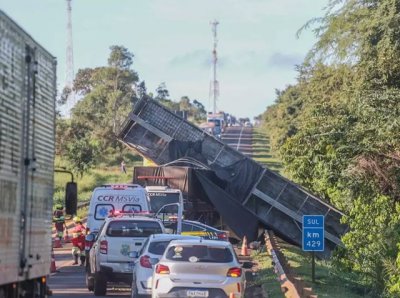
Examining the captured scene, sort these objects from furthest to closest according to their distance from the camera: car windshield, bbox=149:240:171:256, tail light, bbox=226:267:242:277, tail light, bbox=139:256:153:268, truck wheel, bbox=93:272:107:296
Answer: truck wheel, bbox=93:272:107:296 → car windshield, bbox=149:240:171:256 → tail light, bbox=139:256:153:268 → tail light, bbox=226:267:242:277

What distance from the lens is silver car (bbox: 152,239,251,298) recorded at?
1719 cm

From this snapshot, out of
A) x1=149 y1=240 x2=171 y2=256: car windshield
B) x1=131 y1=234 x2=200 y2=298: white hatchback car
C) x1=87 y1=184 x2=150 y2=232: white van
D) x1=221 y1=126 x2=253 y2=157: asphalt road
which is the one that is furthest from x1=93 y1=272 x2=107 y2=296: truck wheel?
x1=221 y1=126 x2=253 y2=157: asphalt road

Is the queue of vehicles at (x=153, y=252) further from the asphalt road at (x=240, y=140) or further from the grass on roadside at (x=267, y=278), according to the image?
the asphalt road at (x=240, y=140)

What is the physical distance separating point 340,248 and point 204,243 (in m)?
16.9

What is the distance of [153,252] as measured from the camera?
19328 millimetres

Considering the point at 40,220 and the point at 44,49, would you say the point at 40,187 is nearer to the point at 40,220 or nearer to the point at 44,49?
the point at 40,220

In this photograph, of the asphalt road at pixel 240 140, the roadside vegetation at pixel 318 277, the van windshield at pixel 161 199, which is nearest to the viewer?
the roadside vegetation at pixel 318 277

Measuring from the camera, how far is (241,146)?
118 metres

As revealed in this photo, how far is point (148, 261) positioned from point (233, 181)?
18122 mm

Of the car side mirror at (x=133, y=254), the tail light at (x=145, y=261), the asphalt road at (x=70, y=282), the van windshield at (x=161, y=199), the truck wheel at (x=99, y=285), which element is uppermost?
the van windshield at (x=161, y=199)

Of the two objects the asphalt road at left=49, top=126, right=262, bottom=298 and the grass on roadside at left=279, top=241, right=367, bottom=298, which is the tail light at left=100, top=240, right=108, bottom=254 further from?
the grass on roadside at left=279, top=241, right=367, bottom=298

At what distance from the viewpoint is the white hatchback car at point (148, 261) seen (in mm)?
18922

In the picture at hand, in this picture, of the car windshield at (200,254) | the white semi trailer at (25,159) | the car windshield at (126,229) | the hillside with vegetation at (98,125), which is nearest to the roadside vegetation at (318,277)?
the car windshield at (126,229)

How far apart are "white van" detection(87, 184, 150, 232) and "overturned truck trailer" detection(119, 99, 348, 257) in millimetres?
7503
